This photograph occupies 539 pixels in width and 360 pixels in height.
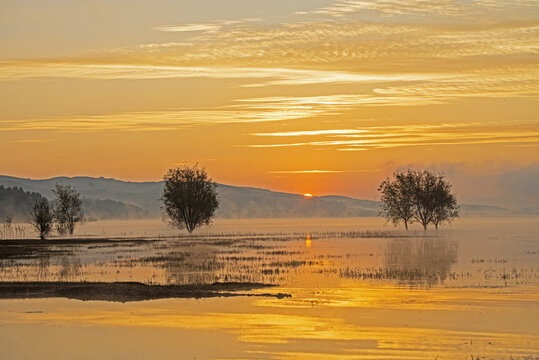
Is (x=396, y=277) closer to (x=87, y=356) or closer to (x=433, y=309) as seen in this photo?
(x=433, y=309)

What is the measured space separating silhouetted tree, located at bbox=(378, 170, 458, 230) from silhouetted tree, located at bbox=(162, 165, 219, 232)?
2924 cm

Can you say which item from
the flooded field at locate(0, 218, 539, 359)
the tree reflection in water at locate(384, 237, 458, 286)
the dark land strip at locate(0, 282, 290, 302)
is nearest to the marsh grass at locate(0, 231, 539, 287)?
the tree reflection in water at locate(384, 237, 458, 286)

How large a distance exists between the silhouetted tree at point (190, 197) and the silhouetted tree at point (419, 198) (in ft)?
95.9

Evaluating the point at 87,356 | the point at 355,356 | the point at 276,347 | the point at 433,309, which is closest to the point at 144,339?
the point at 87,356

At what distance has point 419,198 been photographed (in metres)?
134

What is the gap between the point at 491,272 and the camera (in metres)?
49.3

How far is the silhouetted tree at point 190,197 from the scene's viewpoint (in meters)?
126

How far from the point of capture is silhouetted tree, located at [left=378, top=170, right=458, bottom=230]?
438 feet

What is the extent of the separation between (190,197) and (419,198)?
38.0 m

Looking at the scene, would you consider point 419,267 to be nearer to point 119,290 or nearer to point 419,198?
point 119,290

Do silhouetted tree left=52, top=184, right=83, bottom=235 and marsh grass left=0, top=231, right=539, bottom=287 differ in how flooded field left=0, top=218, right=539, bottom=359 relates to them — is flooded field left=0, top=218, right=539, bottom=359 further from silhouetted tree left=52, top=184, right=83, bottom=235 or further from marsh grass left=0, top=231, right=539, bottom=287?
silhouetted tree left=52, top=184, right=83, bottom=235

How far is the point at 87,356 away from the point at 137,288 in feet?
52.4

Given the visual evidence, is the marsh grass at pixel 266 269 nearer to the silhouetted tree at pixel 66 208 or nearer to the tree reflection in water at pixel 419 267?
the tree reflection in water at pixel 419 267

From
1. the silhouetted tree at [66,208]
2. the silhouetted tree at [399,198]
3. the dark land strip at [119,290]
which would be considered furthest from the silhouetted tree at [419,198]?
the dark land strip at [119,290]
